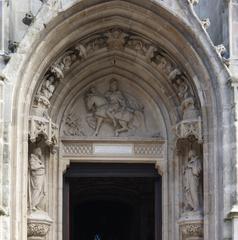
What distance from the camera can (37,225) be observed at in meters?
15.6

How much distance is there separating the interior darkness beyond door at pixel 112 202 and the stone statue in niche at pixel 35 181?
80 cm

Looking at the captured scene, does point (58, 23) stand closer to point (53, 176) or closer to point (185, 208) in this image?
point (53, 176)

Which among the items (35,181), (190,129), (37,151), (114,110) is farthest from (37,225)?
(190,129)

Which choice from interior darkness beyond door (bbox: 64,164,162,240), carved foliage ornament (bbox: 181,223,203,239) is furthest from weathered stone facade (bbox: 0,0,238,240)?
interior darkness beyond door (bbox: 64,164,162,240)

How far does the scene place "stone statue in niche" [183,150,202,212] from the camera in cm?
1584

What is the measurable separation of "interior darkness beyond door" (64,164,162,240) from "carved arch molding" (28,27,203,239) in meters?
0.37

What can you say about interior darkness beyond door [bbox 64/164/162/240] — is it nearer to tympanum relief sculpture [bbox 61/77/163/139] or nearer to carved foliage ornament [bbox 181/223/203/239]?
tympanum relief sculpture [bbox 61/77/163/139]

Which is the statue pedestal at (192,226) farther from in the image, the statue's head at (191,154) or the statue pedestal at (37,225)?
the statue pedestal at (37,225)

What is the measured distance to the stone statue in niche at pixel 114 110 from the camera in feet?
54.7

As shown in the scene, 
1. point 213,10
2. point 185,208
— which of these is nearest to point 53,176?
point 185,208

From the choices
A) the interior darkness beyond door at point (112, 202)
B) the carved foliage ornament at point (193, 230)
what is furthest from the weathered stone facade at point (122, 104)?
the interior darkness beyond door at point (112, 202)

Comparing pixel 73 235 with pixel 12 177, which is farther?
pixel 73 235

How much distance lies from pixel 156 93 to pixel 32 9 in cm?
257

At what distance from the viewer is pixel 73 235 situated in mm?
24375
